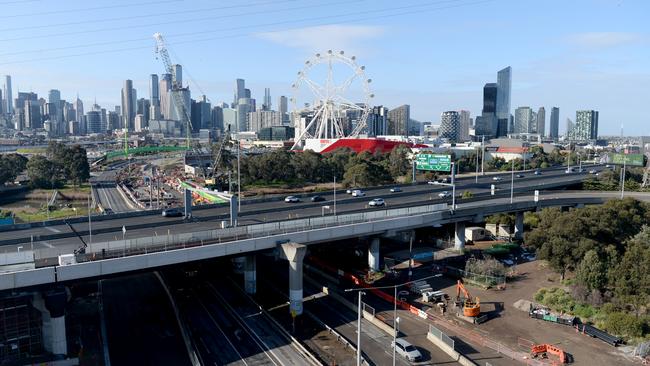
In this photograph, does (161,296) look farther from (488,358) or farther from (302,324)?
(488,358)

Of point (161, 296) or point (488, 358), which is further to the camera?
point (161, 296)

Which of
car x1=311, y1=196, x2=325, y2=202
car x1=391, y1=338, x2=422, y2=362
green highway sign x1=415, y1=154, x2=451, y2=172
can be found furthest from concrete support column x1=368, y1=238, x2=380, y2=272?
green highway sign x1=415, y1=154, x2=451, y2=172

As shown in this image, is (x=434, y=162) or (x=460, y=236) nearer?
(x=460, y=236)

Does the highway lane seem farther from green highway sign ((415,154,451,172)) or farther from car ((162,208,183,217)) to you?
green highway sign ((415,154,451,172))

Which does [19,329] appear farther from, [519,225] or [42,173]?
[42,173]

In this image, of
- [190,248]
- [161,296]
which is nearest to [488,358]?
[190,248]

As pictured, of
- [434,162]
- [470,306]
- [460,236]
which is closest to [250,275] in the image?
[470,306]
